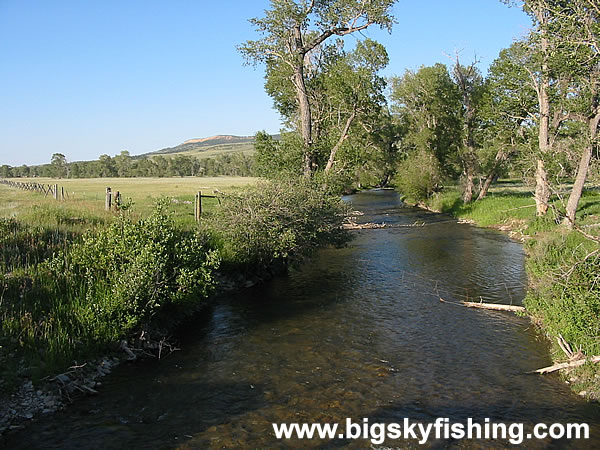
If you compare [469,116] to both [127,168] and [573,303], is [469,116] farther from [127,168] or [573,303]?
[127,168]

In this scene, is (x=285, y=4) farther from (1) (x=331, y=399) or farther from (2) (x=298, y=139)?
(1) (x=331, y=399)

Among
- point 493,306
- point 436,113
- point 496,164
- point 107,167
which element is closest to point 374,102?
point 496,164

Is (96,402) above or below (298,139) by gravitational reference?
below

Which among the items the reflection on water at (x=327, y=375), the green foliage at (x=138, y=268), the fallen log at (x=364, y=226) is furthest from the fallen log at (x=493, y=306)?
the fallen log at (x=364, y=226)

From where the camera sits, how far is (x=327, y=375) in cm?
955

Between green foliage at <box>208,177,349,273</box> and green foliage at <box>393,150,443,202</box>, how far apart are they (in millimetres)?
28466

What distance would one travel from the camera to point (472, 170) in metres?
40.6

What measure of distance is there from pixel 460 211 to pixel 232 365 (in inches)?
1298

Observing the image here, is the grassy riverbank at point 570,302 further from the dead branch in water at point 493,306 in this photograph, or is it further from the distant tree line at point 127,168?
the distant tree line at point 127,168

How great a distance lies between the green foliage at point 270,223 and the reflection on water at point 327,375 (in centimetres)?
147

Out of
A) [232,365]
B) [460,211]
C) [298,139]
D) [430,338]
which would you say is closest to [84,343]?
[232,365]

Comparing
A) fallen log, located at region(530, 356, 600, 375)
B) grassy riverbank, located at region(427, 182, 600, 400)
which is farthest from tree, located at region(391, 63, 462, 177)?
fallen log, located at region(530, 356, 600, 375)

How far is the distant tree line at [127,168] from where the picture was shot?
173 metres

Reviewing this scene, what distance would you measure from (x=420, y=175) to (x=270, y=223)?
106 ft
